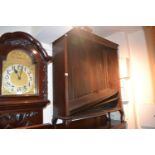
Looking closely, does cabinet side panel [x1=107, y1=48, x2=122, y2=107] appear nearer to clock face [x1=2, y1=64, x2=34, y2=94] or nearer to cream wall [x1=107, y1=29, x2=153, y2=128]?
cream wall [x1=107, y1=29, x2=153, y2=128]

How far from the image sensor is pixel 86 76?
1.03m

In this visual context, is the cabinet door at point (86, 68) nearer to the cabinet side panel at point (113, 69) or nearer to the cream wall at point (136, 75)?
the cabinet side panel at point (113, 69)

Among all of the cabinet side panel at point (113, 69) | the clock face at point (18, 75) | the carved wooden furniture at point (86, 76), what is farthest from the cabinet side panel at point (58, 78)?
the cabinet side panel at point (113, 69)

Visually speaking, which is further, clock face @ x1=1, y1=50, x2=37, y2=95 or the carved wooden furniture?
the carved wooden furniture

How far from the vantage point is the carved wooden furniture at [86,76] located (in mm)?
988

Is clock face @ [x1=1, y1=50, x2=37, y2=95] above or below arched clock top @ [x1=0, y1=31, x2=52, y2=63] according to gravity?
below

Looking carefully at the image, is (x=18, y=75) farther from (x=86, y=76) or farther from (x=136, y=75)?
(x=136, y=75)

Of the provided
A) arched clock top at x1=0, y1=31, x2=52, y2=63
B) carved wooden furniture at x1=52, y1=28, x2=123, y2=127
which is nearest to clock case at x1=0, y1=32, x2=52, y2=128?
arched clock top at x1=0, y1=31, x2=52, y2=63

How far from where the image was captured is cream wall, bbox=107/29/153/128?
91 centimetres

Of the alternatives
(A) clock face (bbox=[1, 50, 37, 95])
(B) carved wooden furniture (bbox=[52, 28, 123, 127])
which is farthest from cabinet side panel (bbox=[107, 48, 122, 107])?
(A) clock face (bbox=[1, 50, 37, 95])

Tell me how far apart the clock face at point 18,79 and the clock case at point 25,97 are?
1.6 inches
